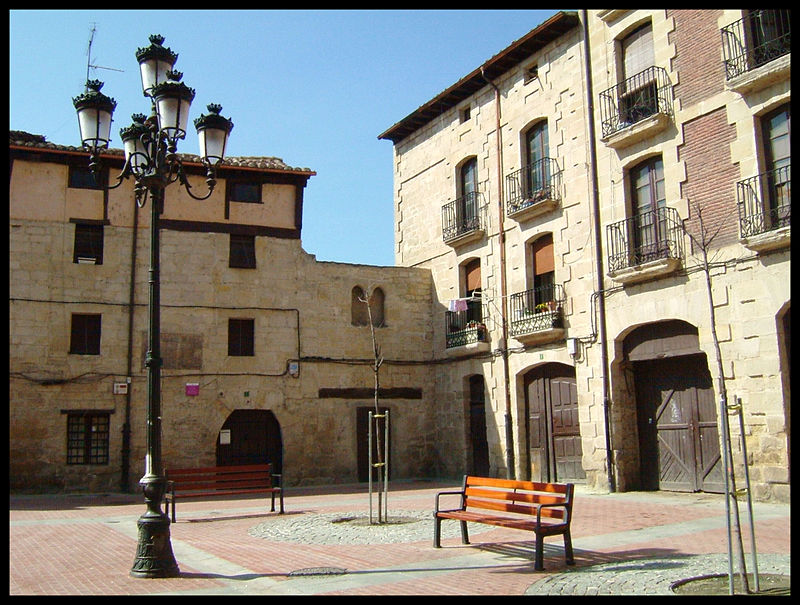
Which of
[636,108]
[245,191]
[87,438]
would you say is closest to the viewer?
[636,108]

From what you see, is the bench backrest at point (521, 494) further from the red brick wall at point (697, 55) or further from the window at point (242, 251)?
the window at point (242, 251)

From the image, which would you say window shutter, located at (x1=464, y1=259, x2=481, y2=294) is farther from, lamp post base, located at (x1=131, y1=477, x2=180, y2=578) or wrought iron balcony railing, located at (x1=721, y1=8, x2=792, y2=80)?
lamp post base, located at (x1=131, y1=477, x2=180, y2=578)

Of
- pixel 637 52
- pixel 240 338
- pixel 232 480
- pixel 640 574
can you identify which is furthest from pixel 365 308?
pixel 640 574

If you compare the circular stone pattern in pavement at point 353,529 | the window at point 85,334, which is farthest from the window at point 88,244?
the circular stone pattern in pavement at point 353,529

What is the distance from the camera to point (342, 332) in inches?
890

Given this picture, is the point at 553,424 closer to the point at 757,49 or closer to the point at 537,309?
the point at 537,309

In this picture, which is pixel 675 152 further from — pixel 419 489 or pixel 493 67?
pixel 419 489

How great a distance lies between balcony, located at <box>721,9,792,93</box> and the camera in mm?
13477

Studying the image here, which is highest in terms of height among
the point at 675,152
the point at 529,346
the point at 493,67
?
the point at 493,67

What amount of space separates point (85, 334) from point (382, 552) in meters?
13.8

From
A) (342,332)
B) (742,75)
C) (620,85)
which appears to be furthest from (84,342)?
(742,75)

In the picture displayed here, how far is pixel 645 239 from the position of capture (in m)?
16.3

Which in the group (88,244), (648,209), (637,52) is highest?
(637,52)
